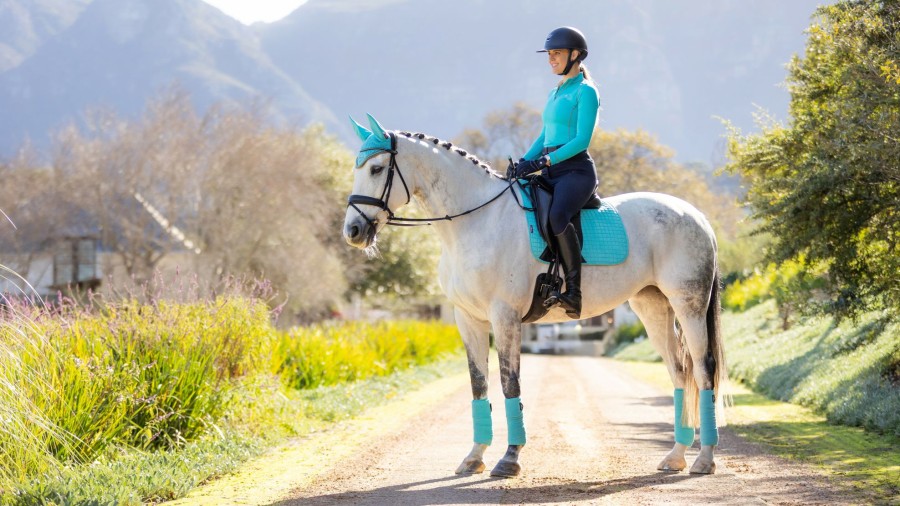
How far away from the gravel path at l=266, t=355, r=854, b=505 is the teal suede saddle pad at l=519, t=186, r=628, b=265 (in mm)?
1700

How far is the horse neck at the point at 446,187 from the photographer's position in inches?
302

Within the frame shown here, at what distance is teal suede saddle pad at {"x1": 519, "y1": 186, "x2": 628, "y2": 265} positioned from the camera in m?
7.62

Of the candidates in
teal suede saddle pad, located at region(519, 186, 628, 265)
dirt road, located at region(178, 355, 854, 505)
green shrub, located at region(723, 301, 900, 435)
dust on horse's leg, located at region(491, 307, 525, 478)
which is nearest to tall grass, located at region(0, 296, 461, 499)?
dirt road, located at region(178, 355, 854, 505)

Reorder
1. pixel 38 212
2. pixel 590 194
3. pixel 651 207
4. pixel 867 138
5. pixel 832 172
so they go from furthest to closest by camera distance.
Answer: pixel 38 212, pixel 832 172, pixel 867 138, pixel 651 207, pixel 590 194

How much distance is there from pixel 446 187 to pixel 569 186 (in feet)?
3.18

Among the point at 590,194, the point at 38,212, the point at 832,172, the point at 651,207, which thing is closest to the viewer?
the point at 590,194

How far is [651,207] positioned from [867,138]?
320 centimetres

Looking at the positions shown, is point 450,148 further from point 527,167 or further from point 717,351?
point 717,351

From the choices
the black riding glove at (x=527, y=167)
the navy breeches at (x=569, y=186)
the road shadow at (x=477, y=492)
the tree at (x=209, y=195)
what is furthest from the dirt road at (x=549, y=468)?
the tree at (x=209, y=195)

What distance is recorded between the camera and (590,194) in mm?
7684

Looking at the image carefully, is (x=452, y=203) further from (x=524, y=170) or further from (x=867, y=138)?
(x=867, y=138)

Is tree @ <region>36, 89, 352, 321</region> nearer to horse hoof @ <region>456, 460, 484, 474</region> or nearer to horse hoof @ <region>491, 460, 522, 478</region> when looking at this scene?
horse hoof @ <region>456, 460, 484, 474</region>

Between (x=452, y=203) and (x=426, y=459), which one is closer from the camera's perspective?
(x=452, y=203)

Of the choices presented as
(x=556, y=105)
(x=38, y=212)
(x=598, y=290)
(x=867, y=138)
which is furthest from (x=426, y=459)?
(x=38, y=212)
